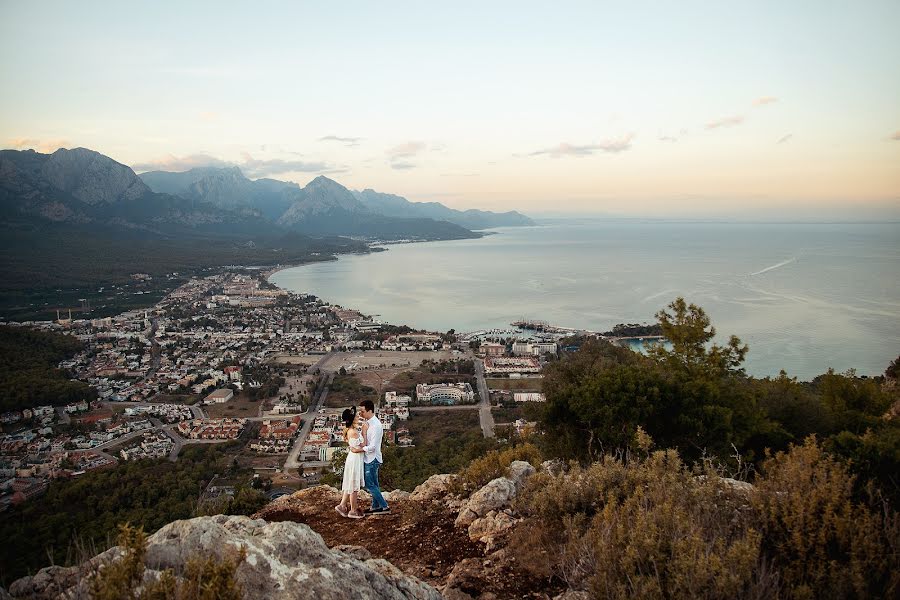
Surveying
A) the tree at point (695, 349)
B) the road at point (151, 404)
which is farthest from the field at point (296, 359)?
the tree at point (695, 349)

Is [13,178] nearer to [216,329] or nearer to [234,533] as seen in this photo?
[216,329]

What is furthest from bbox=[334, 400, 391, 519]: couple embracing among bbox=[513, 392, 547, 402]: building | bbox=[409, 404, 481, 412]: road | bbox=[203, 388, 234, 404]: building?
bbox=[203, 388, 234, 404]: building

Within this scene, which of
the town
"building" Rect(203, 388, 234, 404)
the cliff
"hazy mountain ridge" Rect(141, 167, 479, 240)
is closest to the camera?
the cliff

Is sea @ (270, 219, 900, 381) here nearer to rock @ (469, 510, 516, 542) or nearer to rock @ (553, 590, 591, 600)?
rock @ (469, 510, 516, 542)

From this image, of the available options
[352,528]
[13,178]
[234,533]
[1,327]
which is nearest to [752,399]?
[352,528]

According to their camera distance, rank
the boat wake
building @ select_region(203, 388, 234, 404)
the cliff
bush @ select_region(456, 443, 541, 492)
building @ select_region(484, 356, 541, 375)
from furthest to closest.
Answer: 1. the boat wake
2. building @ select_region(484, 356, 541, 375)
3. building @ select_region(203, 388, 234, 404)
4. bush @ select_region(456, 443, 541, 492)
5. the cliff
